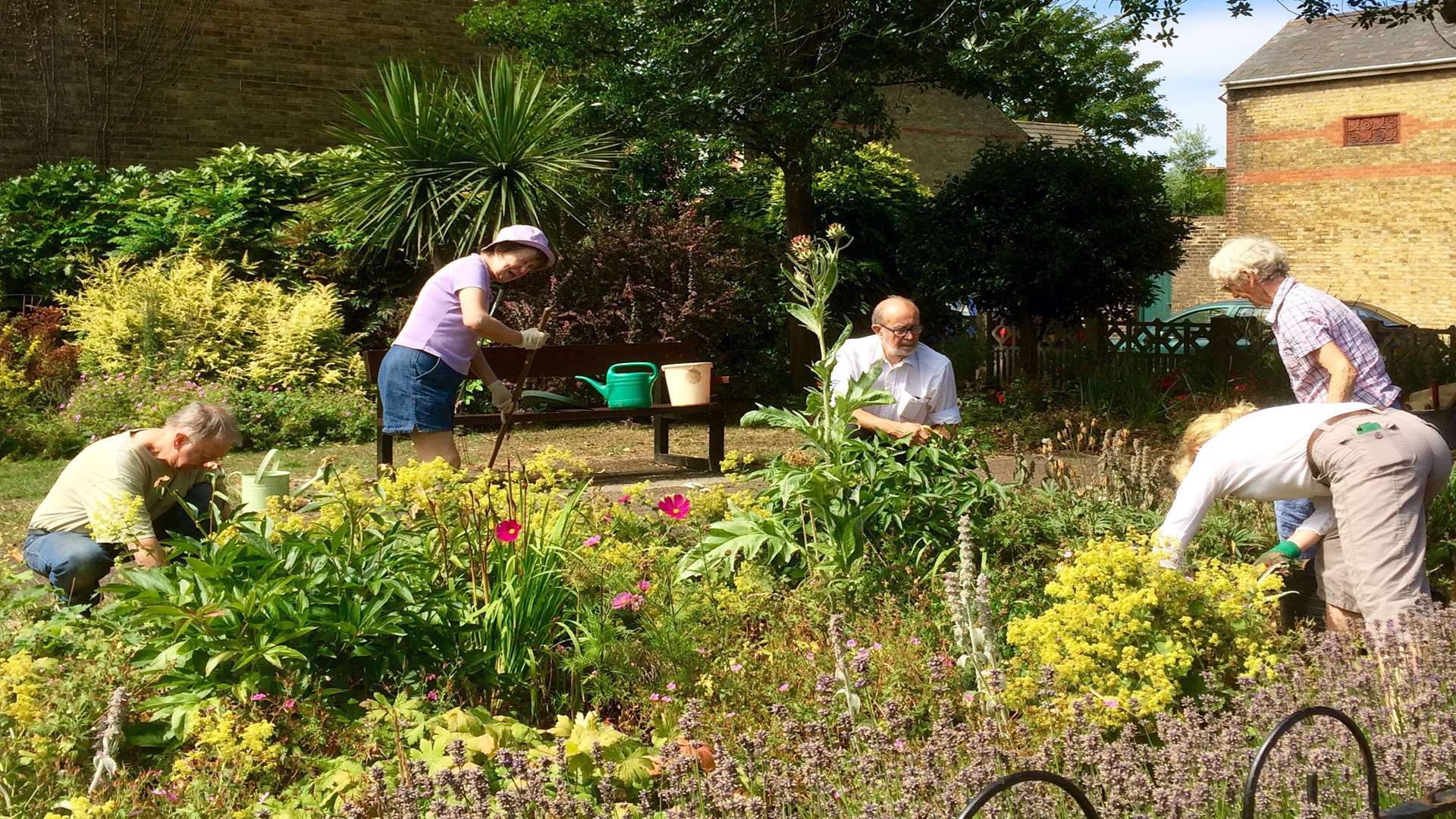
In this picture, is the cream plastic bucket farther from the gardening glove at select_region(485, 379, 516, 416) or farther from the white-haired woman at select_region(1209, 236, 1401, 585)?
the white-haired woman at select_region(1209, 236, 1401, 585)

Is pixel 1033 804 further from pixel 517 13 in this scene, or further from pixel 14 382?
pixel 517 13

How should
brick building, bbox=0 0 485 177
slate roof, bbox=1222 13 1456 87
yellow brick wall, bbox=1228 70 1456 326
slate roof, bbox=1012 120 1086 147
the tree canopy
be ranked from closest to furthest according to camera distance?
1. the tree canopy
2. brick building, bbox=0 0 485 177
3. yellow brick wall, bbox=1228 70 1456 326
4. slate roof, bbox=1222 13 1456 87
5. slate roof, bbox=1012 120 1086 147

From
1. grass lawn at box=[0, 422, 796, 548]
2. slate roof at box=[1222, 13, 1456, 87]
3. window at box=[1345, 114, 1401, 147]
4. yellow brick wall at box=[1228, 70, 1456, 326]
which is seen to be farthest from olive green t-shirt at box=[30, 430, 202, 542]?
window at box=[1345, 114, 1401, 147]

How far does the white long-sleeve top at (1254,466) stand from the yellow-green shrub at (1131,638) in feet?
0.80

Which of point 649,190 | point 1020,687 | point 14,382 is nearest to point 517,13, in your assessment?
point 649,190

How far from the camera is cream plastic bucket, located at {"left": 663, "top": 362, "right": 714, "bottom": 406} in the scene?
880 cm

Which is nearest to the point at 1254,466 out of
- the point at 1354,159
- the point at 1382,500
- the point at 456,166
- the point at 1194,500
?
the point at 1194,500

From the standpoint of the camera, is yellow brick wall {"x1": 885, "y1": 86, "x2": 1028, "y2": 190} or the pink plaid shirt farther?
yellow brick wall {"x1": 885, "y1": 86, "x2": 1028, "y2": 190}

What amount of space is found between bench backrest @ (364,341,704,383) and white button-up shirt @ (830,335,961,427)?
331cm

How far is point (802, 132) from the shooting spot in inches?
455

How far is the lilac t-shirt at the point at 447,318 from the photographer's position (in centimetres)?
577

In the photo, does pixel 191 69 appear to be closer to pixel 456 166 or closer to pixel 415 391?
pixel 456 166

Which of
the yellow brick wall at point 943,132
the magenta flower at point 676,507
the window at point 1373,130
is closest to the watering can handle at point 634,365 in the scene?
the magenta flower at point 676,507

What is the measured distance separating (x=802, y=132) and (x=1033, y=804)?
977 cm
